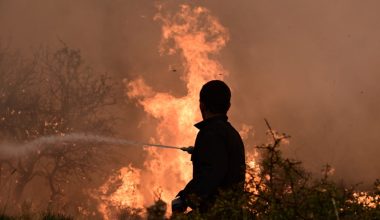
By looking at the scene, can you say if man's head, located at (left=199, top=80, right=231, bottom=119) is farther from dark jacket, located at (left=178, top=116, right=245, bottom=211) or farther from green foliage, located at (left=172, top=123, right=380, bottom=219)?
green foliage, located at (left=172, top=123, right=380, bottom=219)

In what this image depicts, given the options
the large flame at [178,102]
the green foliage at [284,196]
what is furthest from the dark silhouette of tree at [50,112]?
the green foliage at [284,196]

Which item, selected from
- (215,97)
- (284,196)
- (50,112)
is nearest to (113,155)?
(50,112)

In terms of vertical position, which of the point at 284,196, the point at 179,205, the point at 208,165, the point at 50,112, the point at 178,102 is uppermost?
the point at 178,102

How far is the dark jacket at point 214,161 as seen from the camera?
15.5ft

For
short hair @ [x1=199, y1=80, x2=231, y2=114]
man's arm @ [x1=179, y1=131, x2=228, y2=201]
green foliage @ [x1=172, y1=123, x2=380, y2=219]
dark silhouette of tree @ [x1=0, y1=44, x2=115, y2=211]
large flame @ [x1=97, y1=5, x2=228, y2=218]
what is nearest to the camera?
green foliage @ [x1=172, y1=123, x2=380, y2=219]

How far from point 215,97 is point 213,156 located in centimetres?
63

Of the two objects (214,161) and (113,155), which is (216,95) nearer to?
(214,161)

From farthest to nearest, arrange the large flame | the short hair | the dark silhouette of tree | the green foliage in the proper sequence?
1. the large flame
2. the dark silhouette of tree
3. the short hair
4. the green foliage

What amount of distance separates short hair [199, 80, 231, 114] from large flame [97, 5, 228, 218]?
52839 millimetres

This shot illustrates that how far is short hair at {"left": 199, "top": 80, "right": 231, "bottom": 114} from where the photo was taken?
203 inches

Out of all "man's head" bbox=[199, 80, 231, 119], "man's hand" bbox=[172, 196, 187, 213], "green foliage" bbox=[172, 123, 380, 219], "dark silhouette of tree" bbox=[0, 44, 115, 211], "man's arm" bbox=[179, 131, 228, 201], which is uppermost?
"dark silhouette of tree" bbox=[0, 44, 115, 211]

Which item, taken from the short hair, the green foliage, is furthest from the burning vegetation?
the short hair

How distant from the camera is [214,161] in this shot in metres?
4.79

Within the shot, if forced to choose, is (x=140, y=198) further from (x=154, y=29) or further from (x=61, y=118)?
(x=61, y=118)
